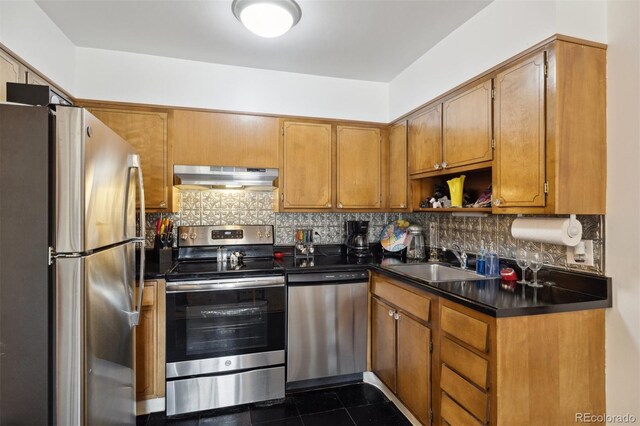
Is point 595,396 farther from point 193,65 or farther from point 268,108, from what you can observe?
point 193,65

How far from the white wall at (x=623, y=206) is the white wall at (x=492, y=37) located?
112 millimetres

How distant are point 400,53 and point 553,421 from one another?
2445 millimetres

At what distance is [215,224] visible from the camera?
2.84 m

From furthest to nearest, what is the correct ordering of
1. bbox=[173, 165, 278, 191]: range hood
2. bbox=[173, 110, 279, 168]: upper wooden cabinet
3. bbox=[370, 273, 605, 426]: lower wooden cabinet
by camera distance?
1. bbox=[173, 110, 279, 168]: upper wooden cabinet
2. bbox=[173, 165, 278, 191]: range hood
3. bbox=[370, 273, 605, 426]: lower wooden cabinet

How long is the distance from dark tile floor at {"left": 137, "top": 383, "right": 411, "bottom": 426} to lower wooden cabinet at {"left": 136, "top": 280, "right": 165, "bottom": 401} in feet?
0.65

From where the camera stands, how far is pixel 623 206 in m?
1.50

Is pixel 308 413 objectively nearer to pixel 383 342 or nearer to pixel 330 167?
pixel 383 342

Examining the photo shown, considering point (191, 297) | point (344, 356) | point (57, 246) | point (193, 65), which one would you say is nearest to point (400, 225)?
point (344, 356)

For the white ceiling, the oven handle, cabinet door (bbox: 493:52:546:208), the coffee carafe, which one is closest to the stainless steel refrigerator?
the oven handle

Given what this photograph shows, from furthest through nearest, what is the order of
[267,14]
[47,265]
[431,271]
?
[431,271] < [267,14] < [47,265]

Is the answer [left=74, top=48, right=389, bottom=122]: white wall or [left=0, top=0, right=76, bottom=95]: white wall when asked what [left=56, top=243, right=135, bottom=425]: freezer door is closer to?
[left=0, top=0, right=76, bottom=95]: white wall

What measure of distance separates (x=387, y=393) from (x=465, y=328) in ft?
3.88

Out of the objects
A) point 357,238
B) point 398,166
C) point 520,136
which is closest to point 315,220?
point 357,238

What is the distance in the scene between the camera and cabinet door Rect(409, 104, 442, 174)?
2.35 m
